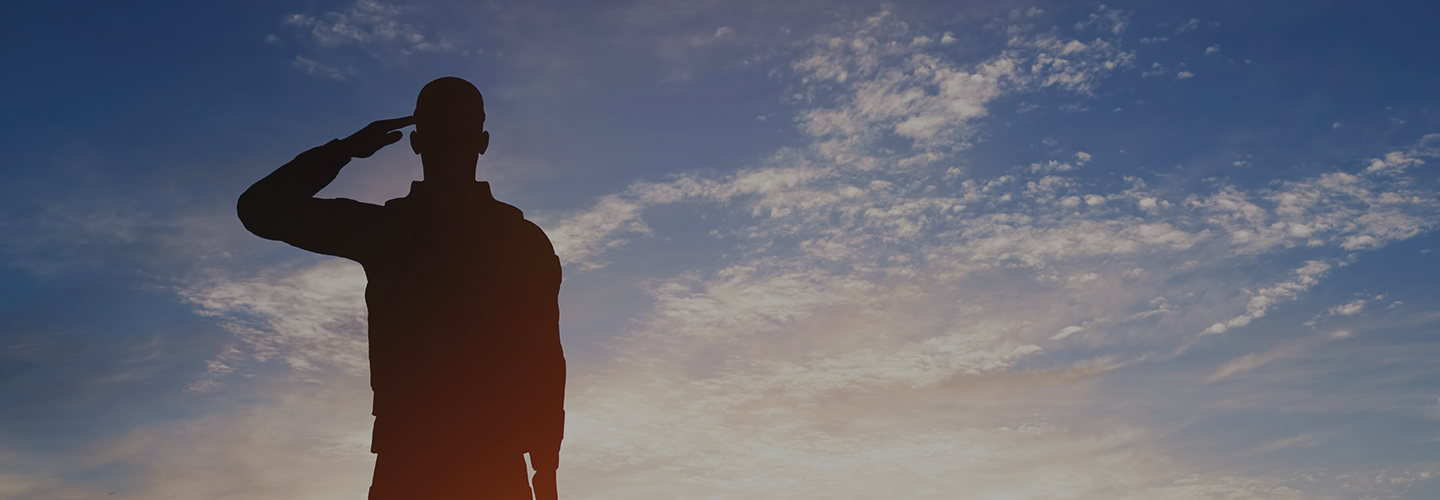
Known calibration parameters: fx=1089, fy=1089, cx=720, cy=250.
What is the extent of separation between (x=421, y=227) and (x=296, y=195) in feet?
3.34

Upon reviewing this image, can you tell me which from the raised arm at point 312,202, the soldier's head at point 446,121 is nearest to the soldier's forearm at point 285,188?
the raised arm at point 312,202

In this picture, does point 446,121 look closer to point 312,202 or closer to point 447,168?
point 447,168

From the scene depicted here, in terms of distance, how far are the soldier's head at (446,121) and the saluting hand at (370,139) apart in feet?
0.83

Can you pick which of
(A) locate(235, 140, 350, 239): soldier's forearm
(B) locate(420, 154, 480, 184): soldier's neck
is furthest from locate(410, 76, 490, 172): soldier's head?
(A) locate(235, 140, 350, 239): soldier's forearm

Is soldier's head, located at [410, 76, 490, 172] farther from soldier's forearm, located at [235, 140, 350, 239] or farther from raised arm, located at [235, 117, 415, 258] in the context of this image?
soldier's forearm, located at [235, 140, 350, 239]

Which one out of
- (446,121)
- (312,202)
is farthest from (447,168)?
(312,202)

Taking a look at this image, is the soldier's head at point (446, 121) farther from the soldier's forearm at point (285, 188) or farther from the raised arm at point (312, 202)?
the soldier's forearm at point (285, 188)

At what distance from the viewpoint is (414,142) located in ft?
30.5

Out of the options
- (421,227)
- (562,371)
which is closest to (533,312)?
(562,371)

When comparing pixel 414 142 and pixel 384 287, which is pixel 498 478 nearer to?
pixel 384 287

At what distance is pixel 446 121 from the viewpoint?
916 cm

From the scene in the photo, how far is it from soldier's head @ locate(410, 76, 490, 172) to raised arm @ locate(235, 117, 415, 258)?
24 cm

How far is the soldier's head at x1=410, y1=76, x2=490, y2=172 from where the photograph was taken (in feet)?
30.1

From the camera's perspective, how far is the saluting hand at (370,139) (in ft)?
29.4
